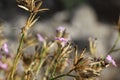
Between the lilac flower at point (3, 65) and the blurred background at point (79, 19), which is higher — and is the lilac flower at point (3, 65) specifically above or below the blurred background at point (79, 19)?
above

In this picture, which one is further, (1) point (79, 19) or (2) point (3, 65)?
(1) point (79, 19)

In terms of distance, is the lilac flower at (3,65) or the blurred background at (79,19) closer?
the lilac flower at (3,65)

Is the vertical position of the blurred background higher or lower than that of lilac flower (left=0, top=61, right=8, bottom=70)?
lower

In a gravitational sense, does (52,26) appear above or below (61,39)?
below

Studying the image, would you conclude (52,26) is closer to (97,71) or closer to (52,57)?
(52,57)

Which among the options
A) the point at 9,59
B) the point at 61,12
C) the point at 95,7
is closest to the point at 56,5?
the point at 61,12

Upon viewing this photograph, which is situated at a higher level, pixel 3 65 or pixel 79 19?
pixel 3 65

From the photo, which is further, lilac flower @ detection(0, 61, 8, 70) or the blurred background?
the blurred background

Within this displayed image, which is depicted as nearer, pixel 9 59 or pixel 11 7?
pixel 9 59
